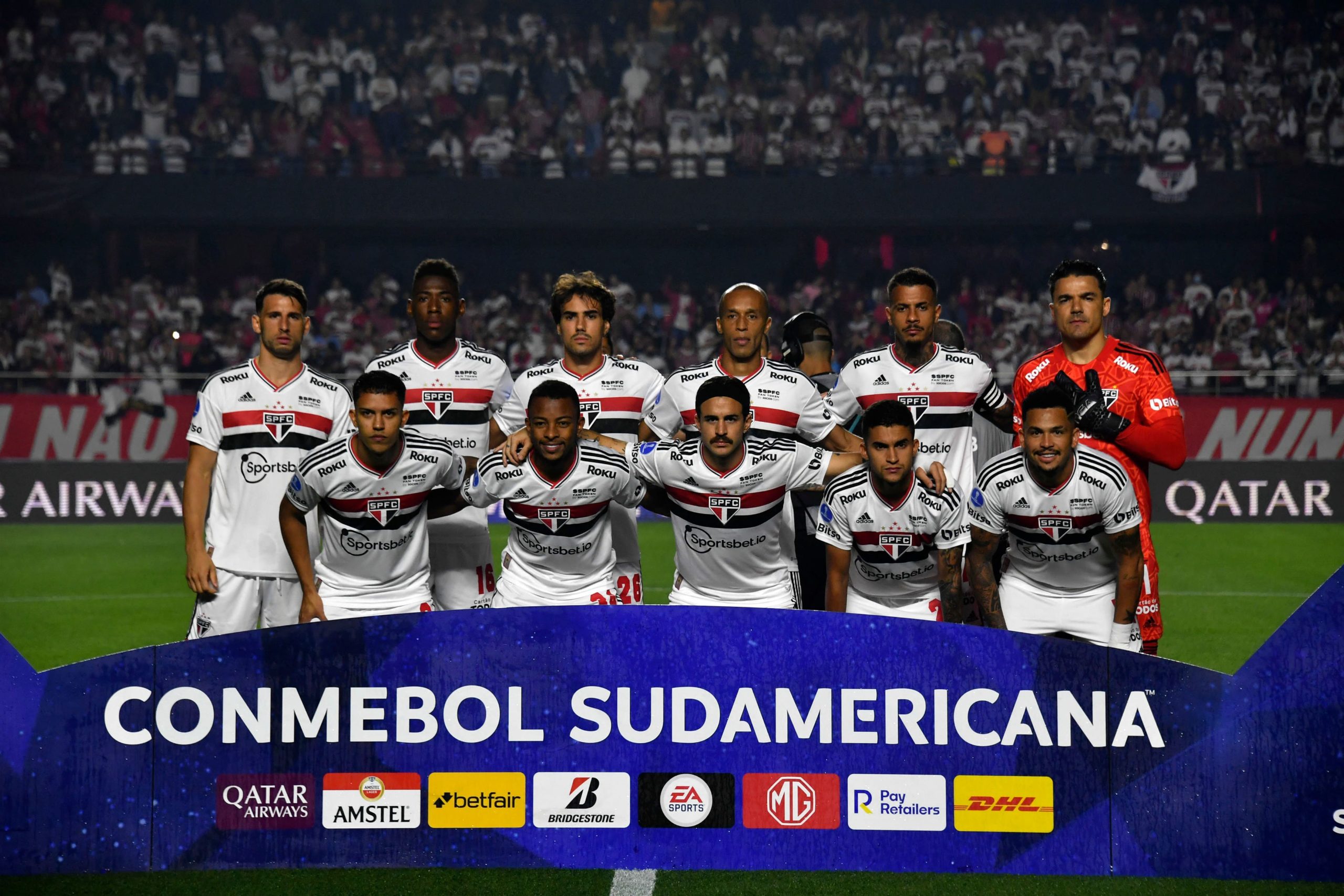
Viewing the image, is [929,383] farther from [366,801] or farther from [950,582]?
[366,801]

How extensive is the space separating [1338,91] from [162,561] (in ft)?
73.0

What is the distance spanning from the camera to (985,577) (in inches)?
197

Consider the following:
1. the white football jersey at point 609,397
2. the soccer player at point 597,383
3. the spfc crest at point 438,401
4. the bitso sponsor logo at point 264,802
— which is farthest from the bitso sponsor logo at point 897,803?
the spfc crest at point 438,401

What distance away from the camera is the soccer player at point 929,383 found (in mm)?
5707

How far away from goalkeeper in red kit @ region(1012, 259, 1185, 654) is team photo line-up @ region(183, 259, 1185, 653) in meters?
0.01

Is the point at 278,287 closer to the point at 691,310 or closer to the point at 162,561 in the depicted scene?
the point at 162,561

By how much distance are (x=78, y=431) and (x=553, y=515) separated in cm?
1361

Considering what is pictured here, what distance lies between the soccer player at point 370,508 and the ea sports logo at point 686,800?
4.69 feet

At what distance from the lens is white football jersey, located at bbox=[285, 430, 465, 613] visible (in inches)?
199

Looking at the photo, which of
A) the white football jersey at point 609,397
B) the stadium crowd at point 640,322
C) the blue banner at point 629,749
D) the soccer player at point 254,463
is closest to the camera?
the blue banner at point 629,749

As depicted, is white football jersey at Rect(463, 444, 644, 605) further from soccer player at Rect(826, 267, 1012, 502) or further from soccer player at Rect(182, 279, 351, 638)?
soccer player at Rect(826, 267, 1012, 502)

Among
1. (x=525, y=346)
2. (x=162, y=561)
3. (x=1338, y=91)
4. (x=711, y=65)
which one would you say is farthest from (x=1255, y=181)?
(x=162, y=561)

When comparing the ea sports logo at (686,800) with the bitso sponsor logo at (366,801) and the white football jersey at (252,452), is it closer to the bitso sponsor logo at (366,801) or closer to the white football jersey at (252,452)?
the bitso sponsor logo at (366,801)

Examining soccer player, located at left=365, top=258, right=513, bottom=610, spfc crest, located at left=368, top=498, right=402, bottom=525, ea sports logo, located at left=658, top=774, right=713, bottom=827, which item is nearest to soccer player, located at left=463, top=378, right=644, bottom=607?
spfc crest, located at left=368, top=498, right=402, bottom=525
